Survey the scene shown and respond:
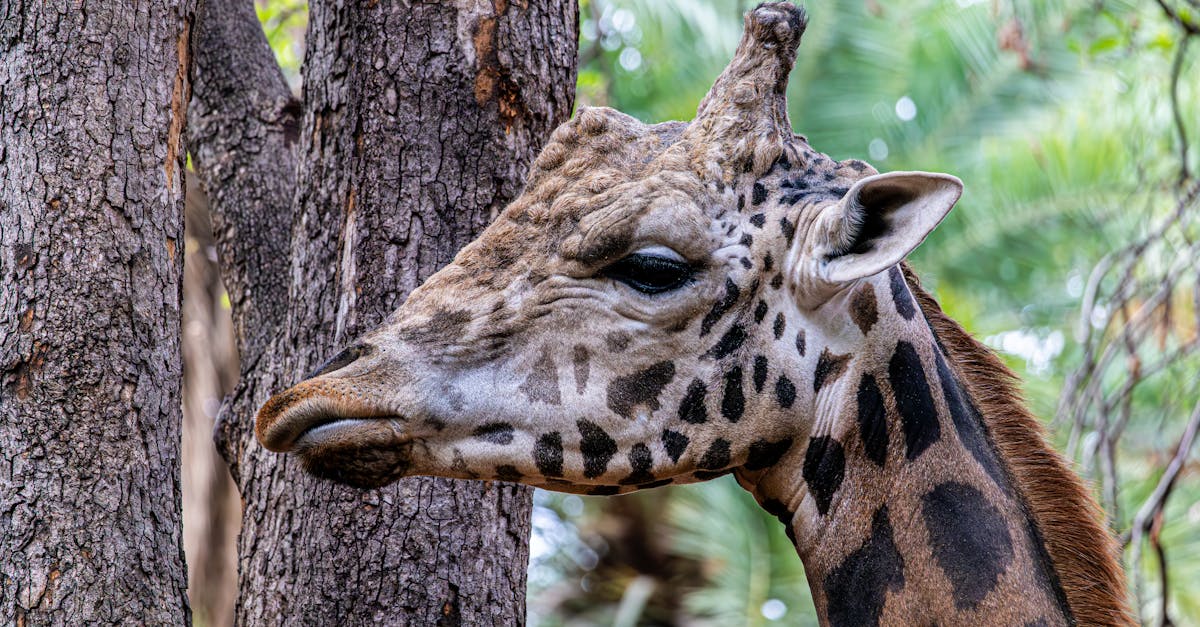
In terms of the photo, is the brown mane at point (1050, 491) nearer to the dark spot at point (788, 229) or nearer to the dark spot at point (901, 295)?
the dark spot at point (901, 295)

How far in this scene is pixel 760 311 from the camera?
3.37 m

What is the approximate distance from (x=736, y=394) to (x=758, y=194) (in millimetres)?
598

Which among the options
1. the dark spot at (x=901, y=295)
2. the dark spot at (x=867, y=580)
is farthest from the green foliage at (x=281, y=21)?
the dark spot at (x=867, y=580)

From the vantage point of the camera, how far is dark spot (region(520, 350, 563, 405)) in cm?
328

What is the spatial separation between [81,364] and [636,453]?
160 centimetres

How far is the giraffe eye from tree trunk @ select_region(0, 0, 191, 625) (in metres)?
1.42

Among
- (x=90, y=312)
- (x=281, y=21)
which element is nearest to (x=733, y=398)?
(x=90, y=312)

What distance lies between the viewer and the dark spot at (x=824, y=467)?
3.37 meters

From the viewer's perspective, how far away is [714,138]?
358 cm

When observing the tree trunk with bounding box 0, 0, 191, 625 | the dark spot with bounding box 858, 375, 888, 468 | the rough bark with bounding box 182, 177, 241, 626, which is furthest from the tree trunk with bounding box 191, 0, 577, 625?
the rough bark with bounding box 182, 177, 241, 626

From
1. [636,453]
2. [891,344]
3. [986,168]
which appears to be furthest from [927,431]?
[986,168]

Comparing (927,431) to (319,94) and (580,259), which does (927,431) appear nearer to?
(580,259)

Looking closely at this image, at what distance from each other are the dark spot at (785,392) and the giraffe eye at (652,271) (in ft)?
1.25

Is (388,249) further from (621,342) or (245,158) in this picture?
(621,342)
